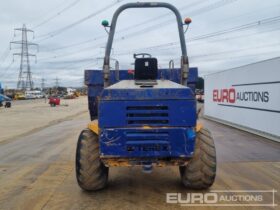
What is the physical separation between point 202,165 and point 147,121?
1315 mm

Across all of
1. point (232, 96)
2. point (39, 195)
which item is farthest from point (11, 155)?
point (232, 96)

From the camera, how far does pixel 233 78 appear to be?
18250 millimetres

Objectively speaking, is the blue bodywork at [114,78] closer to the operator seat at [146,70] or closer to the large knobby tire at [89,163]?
the operator seat at [146,70]

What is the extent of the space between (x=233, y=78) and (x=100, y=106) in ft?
45.0

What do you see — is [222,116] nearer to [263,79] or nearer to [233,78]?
[233,78]

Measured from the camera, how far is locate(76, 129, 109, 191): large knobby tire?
6.14 metres

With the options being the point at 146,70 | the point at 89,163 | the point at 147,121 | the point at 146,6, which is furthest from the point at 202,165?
the point at 146,6

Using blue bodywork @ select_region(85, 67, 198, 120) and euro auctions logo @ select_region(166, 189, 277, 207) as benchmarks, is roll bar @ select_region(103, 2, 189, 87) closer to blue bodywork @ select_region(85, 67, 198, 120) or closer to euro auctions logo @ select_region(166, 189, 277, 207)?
blue bodywork @ select_region(85, 67, 198, 120)

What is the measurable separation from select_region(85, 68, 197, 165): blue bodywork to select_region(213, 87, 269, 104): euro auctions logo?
8.97 m

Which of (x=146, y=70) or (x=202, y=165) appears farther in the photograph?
(x=146, y=70)

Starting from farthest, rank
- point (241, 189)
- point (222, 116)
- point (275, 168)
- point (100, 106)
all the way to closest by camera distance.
A: point (222, 116)
point (275, 168)
point (241, 189)
point (100, 106)

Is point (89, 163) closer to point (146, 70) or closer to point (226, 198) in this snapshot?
point (146, 70)

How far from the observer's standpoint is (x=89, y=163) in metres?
6.13

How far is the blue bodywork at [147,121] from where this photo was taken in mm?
5570
